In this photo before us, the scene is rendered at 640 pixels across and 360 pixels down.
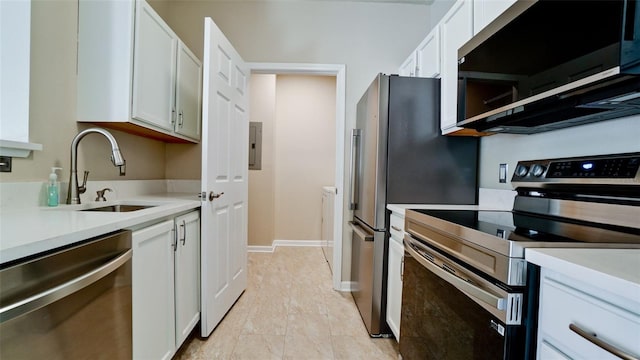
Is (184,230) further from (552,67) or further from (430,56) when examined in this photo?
(430,56)

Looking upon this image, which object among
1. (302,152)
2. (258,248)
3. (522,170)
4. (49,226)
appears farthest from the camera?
(302,152)

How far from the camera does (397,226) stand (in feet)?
5.22

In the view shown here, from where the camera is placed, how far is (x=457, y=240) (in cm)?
96

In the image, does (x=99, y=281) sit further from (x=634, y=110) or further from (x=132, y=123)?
(x=634, y=110)

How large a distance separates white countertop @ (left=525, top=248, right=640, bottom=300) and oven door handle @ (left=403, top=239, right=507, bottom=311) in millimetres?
153

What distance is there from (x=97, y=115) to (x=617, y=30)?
2.18m

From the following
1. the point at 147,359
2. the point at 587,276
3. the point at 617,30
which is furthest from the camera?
the point at 147,359

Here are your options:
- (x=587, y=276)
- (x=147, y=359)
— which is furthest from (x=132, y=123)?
(x=587, y=276)

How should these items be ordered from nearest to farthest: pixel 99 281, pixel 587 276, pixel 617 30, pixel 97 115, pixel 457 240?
pixel 587 276 → pixel 617 30 → pixel 99 281 → pixel 457 240 → pixel 97 115

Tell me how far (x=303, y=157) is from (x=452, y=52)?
8.95 feet

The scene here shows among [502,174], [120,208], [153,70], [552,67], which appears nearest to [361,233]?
[502,174]

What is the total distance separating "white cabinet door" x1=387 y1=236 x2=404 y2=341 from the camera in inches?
60.2

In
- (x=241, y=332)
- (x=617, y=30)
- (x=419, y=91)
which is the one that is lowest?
(x=241, y=332)

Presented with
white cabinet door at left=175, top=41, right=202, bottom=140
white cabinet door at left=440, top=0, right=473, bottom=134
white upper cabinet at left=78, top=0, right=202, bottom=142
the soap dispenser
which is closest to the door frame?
white cabinet door at left=175, top=41, right=202, bottom=140
